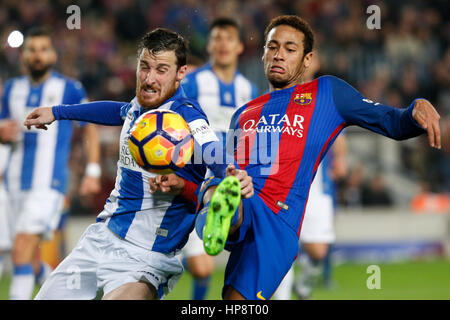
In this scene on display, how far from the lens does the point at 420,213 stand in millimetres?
11492

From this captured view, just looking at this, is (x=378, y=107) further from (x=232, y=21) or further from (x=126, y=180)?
(x=232, y=21)

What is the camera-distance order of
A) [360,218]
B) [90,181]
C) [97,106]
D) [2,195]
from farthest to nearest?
1. [360,218]
2. [2,195]
3. [90,181]
4. [97,106]

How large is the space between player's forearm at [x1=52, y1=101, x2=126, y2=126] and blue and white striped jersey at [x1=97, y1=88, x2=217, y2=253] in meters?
0.29

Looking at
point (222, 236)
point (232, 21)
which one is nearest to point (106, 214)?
point (222, 236)

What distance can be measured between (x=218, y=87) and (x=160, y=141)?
3.15m

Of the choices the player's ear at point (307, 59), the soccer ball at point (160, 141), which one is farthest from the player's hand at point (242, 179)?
the player's ear at point (307, 59)

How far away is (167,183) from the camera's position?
3586 millimetres

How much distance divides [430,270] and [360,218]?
1.63 m

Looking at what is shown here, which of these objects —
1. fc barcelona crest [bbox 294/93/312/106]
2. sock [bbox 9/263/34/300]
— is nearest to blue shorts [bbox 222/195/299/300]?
fc barcelona crest [bbox 294/93/312/106]

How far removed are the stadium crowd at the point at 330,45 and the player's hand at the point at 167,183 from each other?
25.7ft

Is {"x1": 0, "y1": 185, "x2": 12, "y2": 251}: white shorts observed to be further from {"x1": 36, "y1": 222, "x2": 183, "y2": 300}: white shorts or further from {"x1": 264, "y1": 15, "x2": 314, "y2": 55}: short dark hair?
{"x1": 264, "y1": 15, "x2": 314, "y2": 55}: short dark hair

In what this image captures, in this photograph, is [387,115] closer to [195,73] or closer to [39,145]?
[195,73]

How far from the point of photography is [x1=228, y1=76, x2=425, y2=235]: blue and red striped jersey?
383 centimetres

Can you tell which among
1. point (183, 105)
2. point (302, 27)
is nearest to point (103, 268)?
point (183, 105)
